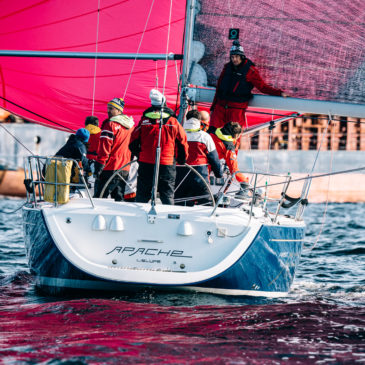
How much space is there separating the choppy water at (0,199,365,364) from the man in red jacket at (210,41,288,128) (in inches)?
74.1

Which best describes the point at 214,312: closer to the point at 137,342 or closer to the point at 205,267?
the point at 205,267

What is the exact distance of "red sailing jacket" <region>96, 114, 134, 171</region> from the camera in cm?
653

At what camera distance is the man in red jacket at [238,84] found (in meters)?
6.91

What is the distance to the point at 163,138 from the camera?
18.9ft

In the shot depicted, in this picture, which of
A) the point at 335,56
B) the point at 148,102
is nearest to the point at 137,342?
the point at 335,56

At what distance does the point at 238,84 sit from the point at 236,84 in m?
0.02

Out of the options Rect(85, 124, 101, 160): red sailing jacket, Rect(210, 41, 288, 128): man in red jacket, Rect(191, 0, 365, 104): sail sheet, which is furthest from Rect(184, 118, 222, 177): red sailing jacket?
Rect(85, 124, 101, 160): red sailing jacket

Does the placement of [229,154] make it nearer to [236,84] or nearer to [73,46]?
[236,84]

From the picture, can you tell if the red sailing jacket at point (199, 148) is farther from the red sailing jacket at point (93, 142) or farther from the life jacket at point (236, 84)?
the red sailing jacket at point (93, 142)

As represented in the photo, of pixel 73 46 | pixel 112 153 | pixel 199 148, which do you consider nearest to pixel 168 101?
pixel 73 46

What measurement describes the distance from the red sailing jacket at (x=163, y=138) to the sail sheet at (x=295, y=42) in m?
1.51

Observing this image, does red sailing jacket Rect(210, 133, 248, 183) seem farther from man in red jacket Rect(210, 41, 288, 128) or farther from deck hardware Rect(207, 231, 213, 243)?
deck hardware Rect(207, 231, 213, 243)

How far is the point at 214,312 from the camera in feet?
16.7

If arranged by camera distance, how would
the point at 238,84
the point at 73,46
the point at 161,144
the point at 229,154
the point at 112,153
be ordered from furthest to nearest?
the point at 73,46 < the point at 238,84 < the point at 112,153 < the point at 229,154 < the point at 161,144
